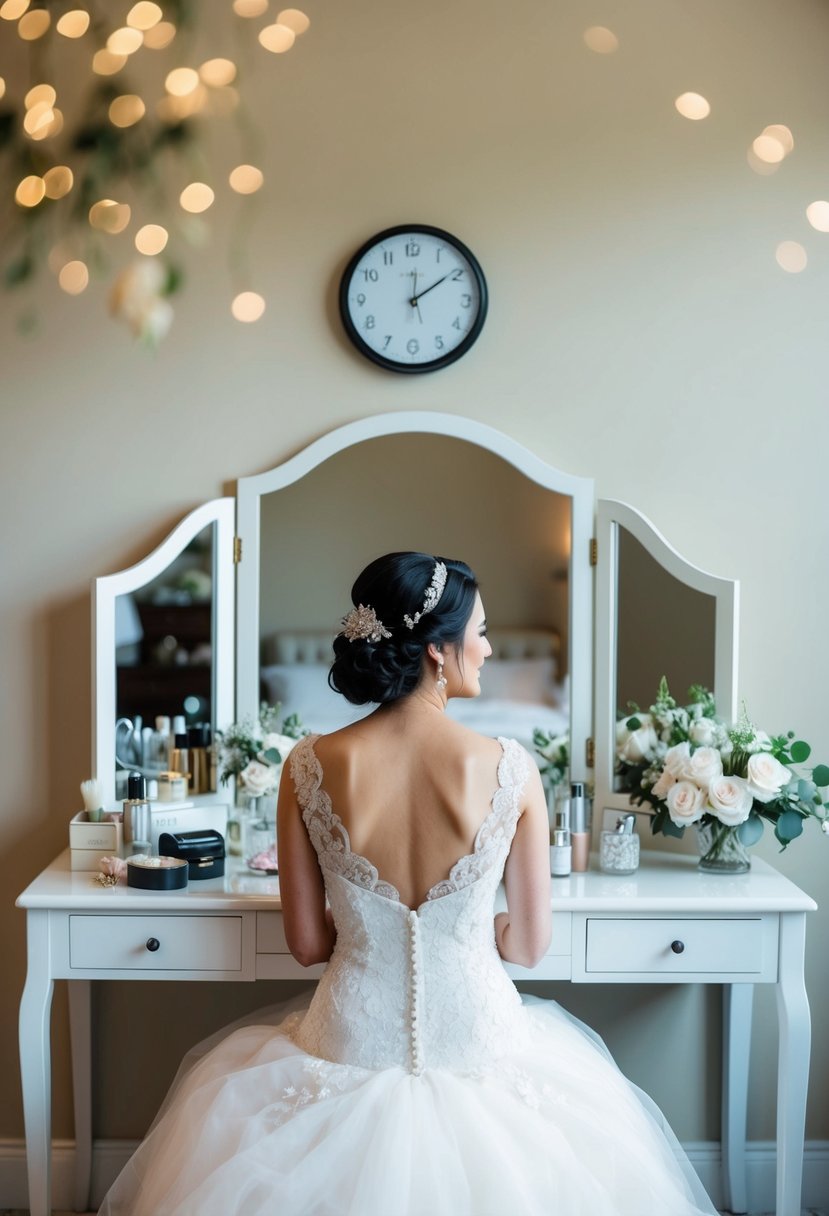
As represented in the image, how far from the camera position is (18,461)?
2.88 meters

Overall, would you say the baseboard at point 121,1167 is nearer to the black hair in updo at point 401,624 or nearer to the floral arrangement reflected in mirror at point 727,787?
the floral arrangement reflected in mirror at point 727,787

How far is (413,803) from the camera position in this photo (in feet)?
6.35

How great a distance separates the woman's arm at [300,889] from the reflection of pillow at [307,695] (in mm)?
754

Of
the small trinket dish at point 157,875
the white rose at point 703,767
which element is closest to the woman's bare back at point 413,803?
the small trinket dish at point 157,875

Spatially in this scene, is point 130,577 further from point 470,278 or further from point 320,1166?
point 320,1166

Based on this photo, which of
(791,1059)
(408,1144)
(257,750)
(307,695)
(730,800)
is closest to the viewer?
(408,1144)

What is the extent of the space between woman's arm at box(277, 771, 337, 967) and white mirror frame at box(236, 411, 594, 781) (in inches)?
32.5

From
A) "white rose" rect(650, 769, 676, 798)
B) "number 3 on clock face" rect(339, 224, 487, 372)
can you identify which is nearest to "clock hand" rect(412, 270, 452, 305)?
"number 3 on clock face" rect(339, 224, 487, 372)

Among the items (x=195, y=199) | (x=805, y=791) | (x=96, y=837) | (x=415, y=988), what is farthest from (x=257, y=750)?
(x=195, y=199)

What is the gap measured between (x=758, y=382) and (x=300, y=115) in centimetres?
132

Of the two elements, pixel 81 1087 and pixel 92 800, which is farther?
pixel 81 1087

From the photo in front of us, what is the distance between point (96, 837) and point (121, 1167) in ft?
3.11

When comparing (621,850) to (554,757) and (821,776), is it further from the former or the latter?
(821,776)

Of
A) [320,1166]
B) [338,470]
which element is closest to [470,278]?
[338,470]
